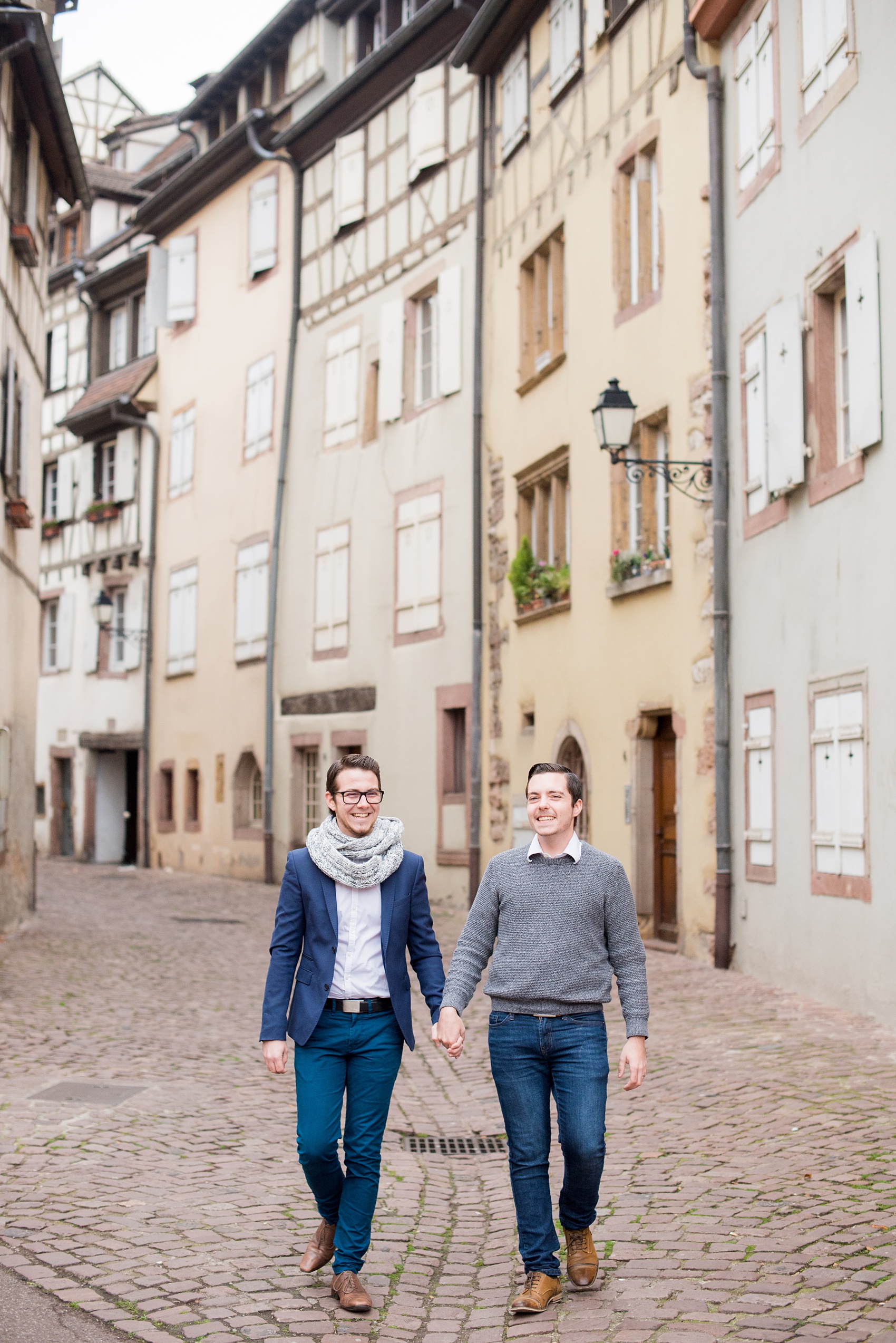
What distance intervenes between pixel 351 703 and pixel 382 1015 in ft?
52.1

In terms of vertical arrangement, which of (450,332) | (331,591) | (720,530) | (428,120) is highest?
(428,120)

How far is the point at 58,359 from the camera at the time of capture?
104 ft

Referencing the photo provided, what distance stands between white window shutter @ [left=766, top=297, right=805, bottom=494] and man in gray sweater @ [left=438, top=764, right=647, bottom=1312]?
671 centimetres

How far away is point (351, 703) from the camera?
20.4 meters

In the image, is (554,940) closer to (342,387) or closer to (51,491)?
(342,387)

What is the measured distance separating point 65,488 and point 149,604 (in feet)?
15.9

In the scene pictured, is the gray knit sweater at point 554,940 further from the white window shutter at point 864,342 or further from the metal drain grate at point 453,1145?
the white window shutter at point 864,342

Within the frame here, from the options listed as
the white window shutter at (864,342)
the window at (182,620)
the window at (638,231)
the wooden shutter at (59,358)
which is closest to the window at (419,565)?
the window at (638,231)

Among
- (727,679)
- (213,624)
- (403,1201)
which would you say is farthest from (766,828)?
(213,624)

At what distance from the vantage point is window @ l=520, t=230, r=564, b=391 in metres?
16.1

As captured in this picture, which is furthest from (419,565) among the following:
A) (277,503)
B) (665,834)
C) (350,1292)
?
(350,1292)

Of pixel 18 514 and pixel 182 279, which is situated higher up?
pixel 182 279

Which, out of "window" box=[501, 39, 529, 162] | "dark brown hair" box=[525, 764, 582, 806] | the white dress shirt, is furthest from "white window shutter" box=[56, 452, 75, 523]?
"dark brown hair" box=[525, 764, 582, 806]

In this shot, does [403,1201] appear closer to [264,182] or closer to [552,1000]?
[552,1000]
